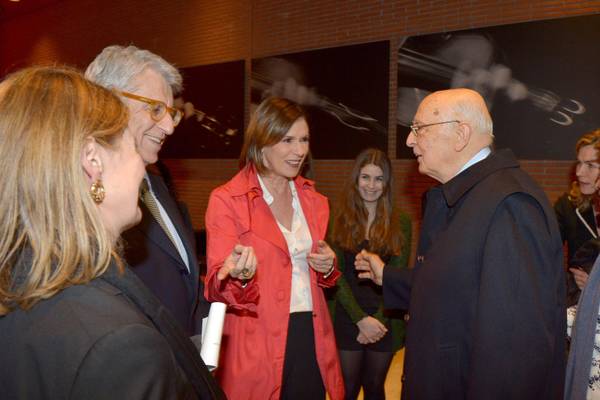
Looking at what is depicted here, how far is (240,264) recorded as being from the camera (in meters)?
1.91

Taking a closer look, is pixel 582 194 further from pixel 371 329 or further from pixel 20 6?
pixel 20 6

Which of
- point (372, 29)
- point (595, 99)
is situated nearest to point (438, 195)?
point (595, 99)

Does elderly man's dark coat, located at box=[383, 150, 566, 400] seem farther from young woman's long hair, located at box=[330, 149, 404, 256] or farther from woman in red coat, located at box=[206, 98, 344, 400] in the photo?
young woman's long hair, located at box=[330, 149, 404, 256]

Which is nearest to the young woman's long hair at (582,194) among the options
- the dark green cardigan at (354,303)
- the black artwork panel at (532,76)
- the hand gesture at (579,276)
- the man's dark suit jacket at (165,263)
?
the hand gesture at (579,276)

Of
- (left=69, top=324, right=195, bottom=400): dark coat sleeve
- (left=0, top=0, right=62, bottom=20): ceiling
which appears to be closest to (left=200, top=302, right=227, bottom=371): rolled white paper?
(left=69, top=324, right=195, bottom=400): dark coat sleeve

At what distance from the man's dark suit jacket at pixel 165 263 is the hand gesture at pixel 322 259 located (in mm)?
672

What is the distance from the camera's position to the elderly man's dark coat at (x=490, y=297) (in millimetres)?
1750

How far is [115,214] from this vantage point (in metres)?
1.02

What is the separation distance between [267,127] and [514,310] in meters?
1.47

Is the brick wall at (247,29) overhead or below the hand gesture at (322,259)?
overhead

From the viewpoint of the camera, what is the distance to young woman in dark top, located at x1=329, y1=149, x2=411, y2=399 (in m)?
3.32

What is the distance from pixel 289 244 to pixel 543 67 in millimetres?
4686

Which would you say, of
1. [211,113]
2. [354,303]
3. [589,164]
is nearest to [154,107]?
[354,303]

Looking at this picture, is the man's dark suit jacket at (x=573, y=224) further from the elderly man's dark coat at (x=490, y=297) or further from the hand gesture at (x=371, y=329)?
the elderly man's dark coat at (x=490, y=297)
